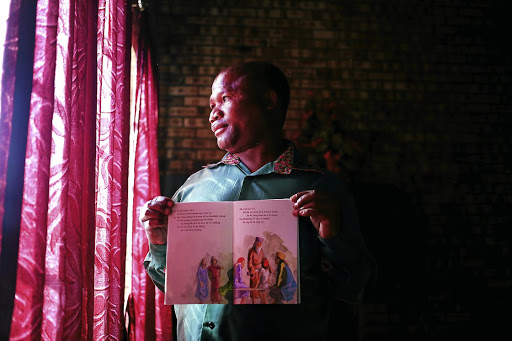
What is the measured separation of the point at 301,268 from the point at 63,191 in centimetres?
72

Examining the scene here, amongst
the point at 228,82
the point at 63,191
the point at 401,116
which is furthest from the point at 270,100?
the point at 401,116

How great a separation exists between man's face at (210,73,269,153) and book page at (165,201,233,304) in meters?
0.29

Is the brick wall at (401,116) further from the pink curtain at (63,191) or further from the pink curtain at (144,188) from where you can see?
the pink curtain at (63,191)

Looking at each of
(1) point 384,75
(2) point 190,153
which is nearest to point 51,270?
(2) point 190,153

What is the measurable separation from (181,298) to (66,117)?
601 millimetres

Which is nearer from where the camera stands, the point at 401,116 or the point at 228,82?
the point at 228,82

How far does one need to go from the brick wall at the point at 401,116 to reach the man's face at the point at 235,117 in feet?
5.73

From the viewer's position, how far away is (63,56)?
1033 mm

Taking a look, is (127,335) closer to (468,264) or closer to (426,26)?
(468,264)

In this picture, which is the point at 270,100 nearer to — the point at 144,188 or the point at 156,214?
the point at 156,214

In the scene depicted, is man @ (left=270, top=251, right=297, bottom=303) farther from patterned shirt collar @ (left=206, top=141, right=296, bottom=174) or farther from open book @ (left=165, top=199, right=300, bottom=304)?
patterned shirt collar @ (left=206, top=141, right=296, bottom=174)

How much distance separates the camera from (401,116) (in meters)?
3.29

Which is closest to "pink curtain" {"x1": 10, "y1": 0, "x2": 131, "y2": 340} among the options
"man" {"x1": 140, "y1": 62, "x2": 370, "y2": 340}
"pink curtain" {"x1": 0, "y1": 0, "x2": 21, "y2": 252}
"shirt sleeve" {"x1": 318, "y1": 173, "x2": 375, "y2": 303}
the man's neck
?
"pink curtain" {"x1": 0, "y1": 0, "x2": 21, "y2": 252}

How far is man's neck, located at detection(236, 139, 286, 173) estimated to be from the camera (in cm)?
143
